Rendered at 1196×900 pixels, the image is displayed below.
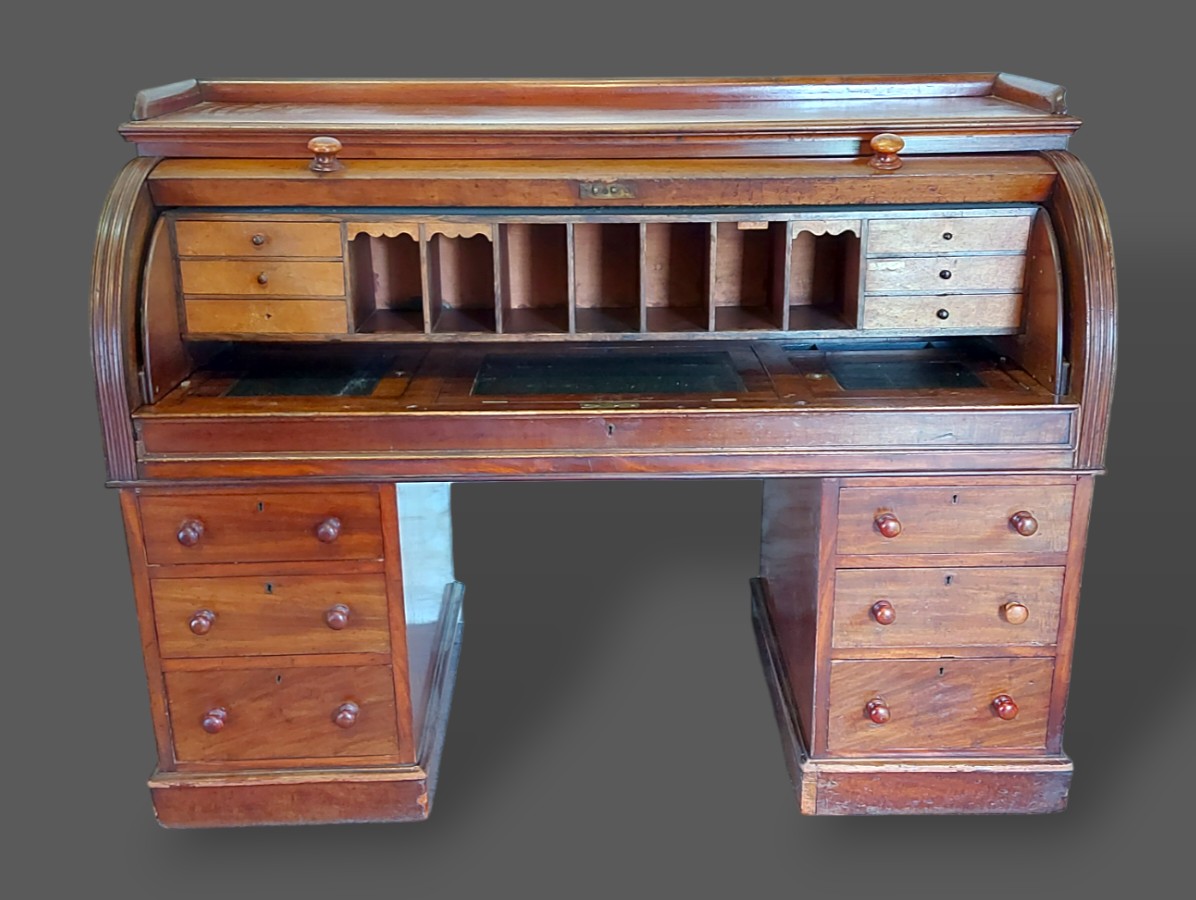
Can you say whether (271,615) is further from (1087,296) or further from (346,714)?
(1087,296)

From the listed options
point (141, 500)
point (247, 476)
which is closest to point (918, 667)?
point (247, 476)

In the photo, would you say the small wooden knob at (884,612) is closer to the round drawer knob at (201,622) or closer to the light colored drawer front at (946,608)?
the light colored drawer front at (946,608)

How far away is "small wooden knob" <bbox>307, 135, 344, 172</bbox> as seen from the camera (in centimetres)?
281

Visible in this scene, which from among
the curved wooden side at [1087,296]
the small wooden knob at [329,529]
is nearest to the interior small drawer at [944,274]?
the curved wooden side at [1087,296]

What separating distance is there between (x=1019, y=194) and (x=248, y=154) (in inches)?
79.3

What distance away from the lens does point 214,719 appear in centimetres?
309

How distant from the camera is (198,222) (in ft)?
9.64

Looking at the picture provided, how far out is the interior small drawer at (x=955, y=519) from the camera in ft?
9.71

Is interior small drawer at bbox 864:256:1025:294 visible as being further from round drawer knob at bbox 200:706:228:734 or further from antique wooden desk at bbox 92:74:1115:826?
round drawer knob at bbox 200:706:228:734

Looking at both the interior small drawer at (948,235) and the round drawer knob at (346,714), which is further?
the round drawer knob at (346,714)

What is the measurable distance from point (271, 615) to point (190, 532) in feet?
1.04

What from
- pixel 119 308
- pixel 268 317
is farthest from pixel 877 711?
pixel 119 308

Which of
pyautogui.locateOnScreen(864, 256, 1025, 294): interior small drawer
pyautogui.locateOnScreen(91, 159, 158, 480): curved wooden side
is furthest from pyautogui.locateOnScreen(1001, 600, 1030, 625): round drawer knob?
pyautogui.locateOnScreen(91, 159, 158, 480): curved wooden side

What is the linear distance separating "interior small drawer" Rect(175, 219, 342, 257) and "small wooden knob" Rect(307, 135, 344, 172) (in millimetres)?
145
